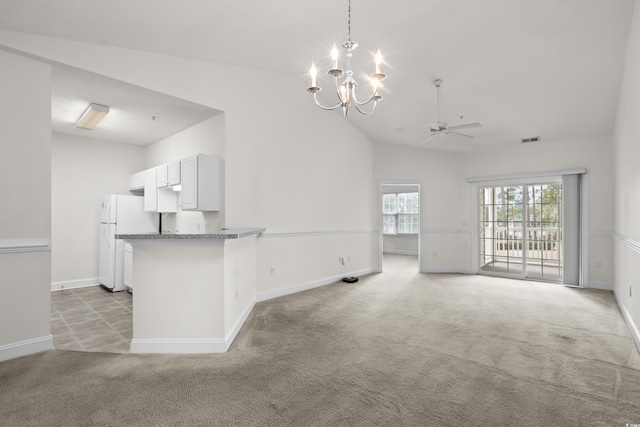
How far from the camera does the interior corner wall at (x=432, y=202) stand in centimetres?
737

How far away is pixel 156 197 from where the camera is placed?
5348mm

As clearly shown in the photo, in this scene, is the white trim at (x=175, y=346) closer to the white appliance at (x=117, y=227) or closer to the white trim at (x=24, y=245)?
the white trim at (x=24, y=245)

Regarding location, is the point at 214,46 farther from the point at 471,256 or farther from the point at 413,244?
the point at 413,244

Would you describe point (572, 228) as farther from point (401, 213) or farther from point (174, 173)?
point (174, 173)

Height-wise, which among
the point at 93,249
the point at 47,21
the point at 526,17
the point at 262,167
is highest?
the point at 526,17

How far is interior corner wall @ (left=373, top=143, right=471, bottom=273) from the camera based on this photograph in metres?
7.37

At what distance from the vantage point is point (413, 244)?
34.5ft

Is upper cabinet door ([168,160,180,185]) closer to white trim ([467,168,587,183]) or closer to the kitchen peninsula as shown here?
the kitchen peninsula

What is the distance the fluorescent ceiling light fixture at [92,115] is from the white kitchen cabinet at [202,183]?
1.26 meters

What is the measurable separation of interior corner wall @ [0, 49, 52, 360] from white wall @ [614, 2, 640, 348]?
5364mm

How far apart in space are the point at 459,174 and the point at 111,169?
720 centimetres

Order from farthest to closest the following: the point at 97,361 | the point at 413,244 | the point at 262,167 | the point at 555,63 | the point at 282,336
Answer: the point at 413,244
the point at 262,167
the point at 555,63
the point at 282,336
the point at 97,361

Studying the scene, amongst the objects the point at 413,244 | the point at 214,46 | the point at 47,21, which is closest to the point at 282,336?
the point at 214,46

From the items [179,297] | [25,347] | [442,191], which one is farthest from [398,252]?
[25,347]
